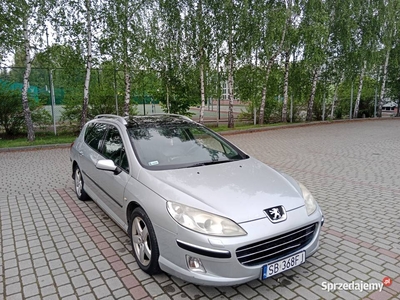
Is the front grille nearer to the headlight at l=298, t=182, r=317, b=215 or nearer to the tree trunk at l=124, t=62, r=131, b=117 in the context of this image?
the headlight at l=298, t=182, r=317, b=215

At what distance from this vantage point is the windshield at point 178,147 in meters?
3.38

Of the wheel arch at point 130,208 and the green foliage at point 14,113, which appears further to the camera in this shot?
the green foliage at point 14,113

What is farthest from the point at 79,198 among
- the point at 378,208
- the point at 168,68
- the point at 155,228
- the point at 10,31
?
the point at 168,68

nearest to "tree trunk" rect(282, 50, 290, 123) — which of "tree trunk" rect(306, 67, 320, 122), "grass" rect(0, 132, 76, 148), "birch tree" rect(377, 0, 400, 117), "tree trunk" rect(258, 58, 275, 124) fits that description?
"tree trunk" rect(258, 58, 275, 124)

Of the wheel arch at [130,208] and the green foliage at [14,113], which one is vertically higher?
the green foliage at [14,113]

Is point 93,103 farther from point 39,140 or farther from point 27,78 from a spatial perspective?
point 27,78

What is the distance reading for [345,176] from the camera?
6523 mm

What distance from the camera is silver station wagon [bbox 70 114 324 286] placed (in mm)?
2400

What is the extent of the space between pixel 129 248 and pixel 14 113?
38.8 ft

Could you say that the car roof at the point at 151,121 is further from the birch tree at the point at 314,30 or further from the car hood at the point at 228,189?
the birch tree at the point at 314,30

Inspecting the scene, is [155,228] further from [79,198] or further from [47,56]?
[47,56]

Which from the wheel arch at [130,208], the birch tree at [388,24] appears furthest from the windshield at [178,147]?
the birch tree at [388,24]

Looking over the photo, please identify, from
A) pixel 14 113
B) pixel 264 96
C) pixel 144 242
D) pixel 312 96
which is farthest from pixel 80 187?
pixel 312 96

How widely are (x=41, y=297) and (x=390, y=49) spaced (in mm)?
24676
